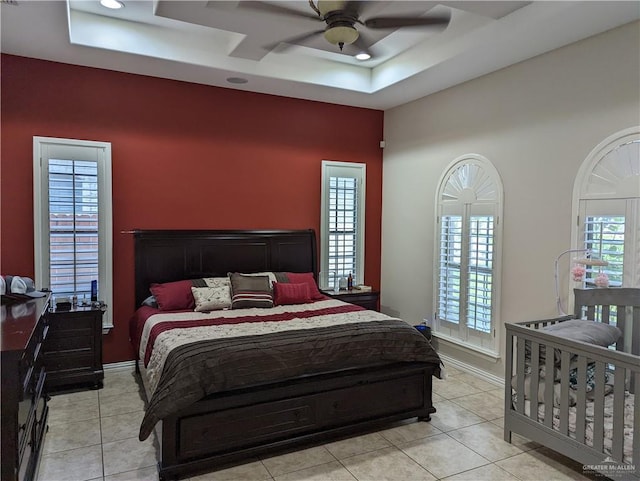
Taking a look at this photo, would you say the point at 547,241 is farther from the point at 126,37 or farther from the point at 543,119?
the point at 126,37

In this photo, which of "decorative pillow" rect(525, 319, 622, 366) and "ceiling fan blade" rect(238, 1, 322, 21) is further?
"decorative pillow" rect(525, 319, 622, 366)

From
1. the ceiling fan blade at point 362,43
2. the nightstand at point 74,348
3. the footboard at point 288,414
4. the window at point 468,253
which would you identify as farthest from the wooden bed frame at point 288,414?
the ceiling fan blade at point 362,43

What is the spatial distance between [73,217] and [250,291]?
1.84m

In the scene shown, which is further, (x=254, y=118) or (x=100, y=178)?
(x=254, y=118)

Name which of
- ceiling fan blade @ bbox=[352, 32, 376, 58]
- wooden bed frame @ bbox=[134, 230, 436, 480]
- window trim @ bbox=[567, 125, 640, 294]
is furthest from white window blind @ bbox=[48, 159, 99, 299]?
window trim @ bbox=[567, 125, 640, 294]

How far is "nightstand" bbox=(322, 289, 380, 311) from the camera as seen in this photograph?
530 cm

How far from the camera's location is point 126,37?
3959mm

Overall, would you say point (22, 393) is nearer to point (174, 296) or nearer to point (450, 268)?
point (174, 296)

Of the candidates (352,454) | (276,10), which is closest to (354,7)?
(276,10)

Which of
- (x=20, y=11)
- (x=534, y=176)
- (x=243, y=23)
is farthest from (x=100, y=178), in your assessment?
(x=534, y=176)

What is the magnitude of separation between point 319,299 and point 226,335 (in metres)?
1.80

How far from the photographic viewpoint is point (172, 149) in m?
4.76

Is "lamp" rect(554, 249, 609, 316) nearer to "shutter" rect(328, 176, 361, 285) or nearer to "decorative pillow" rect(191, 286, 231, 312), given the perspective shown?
"shutter" rect(328, 176, 361, 285)

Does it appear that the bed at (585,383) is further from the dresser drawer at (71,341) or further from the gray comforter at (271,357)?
the dresser drawer at (71,341)
